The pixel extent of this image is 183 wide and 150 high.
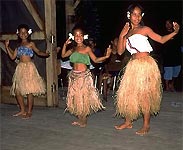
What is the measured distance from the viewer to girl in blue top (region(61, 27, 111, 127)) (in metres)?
5.10

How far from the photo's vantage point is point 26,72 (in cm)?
577

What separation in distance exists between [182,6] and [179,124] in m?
5.59

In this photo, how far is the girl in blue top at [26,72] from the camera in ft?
18.7

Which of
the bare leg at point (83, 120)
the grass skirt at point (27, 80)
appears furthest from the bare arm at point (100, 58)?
the grass skirt at point (27, 80)

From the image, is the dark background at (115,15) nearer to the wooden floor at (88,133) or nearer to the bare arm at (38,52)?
the bare arm at (38,52)

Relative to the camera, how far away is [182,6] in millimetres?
9945

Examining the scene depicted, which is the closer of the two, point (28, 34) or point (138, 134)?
point (138, 134)

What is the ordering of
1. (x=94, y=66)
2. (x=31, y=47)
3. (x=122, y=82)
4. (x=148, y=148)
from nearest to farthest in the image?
(x=148, y=148), (x=122, y=82), (x=31, y=47), (x=94, y=66)

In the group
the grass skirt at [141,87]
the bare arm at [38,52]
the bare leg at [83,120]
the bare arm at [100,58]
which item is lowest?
the bare leg at [83,120]

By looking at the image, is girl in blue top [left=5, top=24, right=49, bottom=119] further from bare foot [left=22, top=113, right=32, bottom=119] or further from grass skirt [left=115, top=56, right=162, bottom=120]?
grass skirt [left=115, top=56, right=162, bottom=120]

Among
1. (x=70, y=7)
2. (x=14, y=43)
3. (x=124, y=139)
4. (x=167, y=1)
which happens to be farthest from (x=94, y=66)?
(x=167, y=1)

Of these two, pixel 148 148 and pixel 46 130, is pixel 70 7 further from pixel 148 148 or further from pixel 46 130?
pixel 148 148

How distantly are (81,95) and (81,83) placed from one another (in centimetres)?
16

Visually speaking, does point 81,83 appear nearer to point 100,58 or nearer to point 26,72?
point 100,58
